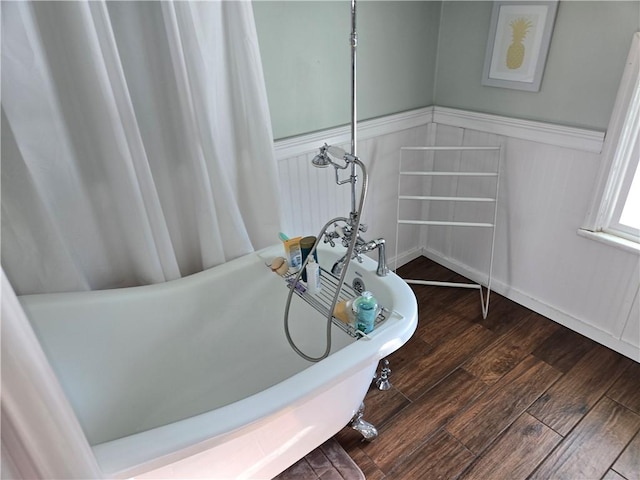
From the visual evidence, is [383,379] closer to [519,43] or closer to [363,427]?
[363,427]

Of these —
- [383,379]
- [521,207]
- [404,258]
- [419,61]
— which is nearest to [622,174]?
[521,207]

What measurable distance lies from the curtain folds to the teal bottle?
609 mm

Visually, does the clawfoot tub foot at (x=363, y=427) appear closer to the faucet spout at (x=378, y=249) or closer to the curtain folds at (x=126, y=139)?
the faucet spout at (x=378, y=249)

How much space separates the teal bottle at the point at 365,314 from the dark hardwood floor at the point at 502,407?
1.89ft

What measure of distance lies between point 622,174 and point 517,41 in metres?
0.71

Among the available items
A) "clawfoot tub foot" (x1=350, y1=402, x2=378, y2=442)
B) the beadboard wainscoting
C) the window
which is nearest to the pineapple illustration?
the beadboard wainscoting

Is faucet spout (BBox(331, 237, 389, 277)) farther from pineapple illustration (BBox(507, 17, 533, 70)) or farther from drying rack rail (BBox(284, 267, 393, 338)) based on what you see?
pineapple illustration (BBox(507, 17, 533, 70))

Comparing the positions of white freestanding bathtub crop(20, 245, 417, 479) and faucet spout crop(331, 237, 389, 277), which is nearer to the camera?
white freestanding bathtub crop(20, 245, 417, 479)

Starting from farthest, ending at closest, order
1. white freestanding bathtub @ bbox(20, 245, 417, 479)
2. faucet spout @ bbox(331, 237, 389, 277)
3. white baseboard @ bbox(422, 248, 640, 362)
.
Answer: white baseboard @ bbox(422, 248, 640, 362), faucet spout @ bbox(331, 237, 389, 277), white freestanding bathtub @ bbox(20, 245, 417, 479)

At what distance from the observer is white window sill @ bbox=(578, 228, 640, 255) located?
66.5 inches

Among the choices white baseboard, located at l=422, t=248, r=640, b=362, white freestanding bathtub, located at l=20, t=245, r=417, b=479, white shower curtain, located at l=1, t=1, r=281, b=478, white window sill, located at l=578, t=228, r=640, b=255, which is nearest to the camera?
white freestanding bathtub, located at l=20, t=245, r=417, b=479

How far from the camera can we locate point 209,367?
157cm

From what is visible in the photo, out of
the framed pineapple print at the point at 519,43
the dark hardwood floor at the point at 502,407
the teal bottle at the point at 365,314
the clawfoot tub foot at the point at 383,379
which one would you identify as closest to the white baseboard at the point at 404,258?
the dark hardwood floor at the point at 502,407

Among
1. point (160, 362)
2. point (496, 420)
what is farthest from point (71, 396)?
point (496, 420)
